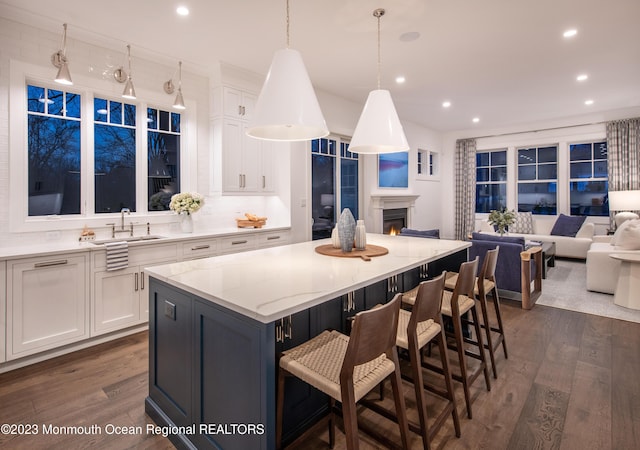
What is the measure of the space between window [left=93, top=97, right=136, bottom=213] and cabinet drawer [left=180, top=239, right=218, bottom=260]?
2.81ft

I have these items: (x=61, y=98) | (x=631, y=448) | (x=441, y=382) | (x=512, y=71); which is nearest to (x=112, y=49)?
(x=61, y=98)

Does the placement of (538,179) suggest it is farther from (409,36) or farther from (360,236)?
(360,236)

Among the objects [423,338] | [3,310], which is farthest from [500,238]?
[3,310]

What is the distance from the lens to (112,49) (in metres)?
3.58

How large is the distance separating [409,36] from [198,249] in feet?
10.3

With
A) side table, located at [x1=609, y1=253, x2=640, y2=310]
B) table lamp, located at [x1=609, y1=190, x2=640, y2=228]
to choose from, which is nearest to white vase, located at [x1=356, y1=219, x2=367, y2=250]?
side table, located at [x1=609, y1=253, x2=640, y2=310]

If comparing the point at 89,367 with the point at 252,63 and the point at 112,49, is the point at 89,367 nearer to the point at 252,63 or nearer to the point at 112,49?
the point at 112,49

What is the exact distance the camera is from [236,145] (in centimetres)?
431

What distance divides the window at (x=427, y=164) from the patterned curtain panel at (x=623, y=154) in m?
3.36

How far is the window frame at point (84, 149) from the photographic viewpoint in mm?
3023

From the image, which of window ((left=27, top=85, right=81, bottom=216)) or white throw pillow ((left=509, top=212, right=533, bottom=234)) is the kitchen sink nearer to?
window ((left=27, top=85, right=81, bottom=216))

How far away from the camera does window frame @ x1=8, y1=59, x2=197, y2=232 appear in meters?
3.02

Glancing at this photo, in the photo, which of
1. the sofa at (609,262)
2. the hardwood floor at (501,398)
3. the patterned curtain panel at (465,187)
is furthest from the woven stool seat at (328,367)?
the patterned curtain panel at (465,187)

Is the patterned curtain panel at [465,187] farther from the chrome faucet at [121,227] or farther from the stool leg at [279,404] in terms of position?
the stool leg at [279,404]
